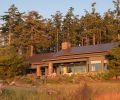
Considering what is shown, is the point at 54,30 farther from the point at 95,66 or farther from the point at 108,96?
the point at 108,96

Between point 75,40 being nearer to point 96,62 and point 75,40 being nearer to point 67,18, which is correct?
point 67,18

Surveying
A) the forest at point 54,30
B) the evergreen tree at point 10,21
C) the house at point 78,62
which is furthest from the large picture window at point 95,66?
the evergreen tree at point 10,21

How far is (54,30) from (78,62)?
36725 millimetres

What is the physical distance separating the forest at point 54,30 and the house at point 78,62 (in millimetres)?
21868

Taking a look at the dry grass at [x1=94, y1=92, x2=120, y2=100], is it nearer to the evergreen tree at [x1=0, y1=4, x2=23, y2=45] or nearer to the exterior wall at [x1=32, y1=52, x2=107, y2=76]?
the exterior wall at [x1=32, y1=52, x2=107, y2=76]

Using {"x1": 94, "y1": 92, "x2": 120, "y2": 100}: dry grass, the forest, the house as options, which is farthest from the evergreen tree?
{"x1": 94, "y1": 92, "x2": 120, "y2": 100}: dry grass

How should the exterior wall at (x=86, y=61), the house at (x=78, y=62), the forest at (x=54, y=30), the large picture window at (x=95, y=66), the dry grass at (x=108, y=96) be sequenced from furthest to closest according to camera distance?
the forest at (x=54, y=30), the house at (x=78, y=62), the large picture window at (x=95, y=66), the exterior wall at (x=86, y=61), the dry grass at (x=108, y=96)

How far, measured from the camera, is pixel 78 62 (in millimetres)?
45875

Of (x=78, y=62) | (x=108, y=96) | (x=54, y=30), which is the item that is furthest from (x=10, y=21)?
(x=108, y=96)

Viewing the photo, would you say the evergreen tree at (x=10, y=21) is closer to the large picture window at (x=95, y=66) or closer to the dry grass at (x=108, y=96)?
the large picture window at (x=95, y=66)

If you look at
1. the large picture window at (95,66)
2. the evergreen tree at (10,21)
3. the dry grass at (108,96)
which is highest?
the evergreen tree at (10,21)

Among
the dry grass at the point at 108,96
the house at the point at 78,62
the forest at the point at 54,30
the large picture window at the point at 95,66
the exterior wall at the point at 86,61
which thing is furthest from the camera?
the forest at the point at 54,30

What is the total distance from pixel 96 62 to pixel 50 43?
36.5 m

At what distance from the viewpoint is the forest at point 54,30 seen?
252 ft
